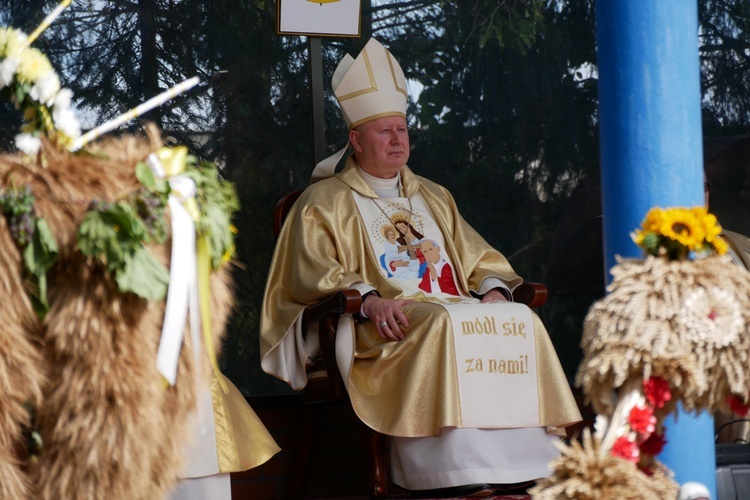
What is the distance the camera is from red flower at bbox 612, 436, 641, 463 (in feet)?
7.73

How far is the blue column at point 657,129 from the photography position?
2924 mm

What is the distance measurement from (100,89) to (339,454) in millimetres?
1948

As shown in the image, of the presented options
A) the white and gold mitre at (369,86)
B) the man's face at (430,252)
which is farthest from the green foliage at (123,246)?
the white and gold mitre at (369,86)

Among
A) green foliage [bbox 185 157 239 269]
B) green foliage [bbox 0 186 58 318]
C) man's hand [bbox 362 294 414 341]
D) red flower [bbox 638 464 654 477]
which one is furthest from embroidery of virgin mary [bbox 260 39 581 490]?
green foliage [bbox 0 186 58 318]

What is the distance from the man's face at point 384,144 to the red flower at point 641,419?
268 centimetres

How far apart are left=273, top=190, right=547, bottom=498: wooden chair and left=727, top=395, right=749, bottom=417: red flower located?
196 centimetres

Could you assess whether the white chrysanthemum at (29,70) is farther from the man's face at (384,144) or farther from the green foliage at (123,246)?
the man's face at (384,144)

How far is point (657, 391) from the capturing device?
240cm

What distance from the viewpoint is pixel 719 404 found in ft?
7.96

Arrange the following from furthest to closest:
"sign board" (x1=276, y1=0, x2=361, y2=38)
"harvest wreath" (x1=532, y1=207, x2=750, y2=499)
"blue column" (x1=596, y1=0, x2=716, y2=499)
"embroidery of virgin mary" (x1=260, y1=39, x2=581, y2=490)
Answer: "sign board" (x1=276, y1=0, x2=361, y2=38)
"embroidery of virgin mary" (x1=260, y1=39, x2=581, y2=490)
"blue column" (x1=596, y1=0, x2=716, y2=499)
"harvest wreath" (x1=532, y1=207, x2=750, y2=499)

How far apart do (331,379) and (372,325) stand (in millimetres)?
255

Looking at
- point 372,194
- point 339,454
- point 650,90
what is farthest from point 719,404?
point 339,454

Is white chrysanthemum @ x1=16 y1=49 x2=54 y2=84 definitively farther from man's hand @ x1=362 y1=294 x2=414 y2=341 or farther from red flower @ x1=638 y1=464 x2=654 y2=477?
man's hand @ x1=362 y1=294 x2=414 y2=341

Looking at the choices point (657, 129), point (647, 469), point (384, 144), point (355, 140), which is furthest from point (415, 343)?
point (647, 469)
